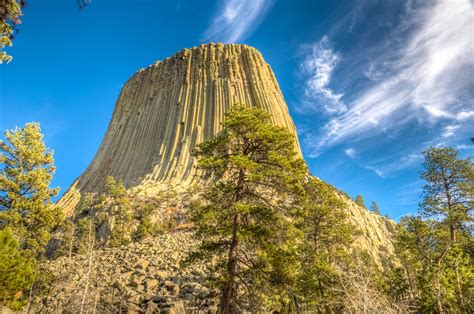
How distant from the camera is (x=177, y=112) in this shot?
186 feet

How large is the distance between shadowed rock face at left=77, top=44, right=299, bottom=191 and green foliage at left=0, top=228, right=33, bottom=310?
34.5 metres

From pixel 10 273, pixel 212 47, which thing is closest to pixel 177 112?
pixel 212 47

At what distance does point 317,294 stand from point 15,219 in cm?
1570

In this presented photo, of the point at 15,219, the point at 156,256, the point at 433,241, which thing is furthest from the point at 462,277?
the point at 15,219

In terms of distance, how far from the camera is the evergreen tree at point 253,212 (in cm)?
950

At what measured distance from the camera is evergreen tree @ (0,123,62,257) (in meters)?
14.8

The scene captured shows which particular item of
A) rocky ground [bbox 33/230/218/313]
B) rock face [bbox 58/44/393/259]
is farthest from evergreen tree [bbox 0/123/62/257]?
rock face [bbox 58/44/393/259]

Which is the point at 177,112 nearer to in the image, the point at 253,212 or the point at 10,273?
the point at 10,273

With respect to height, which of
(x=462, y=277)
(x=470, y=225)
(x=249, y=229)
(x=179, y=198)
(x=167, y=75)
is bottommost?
(x=462, y=277)

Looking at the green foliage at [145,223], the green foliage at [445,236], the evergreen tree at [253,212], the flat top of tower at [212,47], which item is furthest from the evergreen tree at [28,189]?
the flat top of tower at [212,47]

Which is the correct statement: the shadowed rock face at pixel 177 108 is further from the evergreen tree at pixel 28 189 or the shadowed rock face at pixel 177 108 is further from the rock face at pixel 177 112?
the evergreen tree at pixel 28 189

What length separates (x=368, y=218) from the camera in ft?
143

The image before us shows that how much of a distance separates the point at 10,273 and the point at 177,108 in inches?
1977

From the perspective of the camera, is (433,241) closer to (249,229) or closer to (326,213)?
(326,213)
